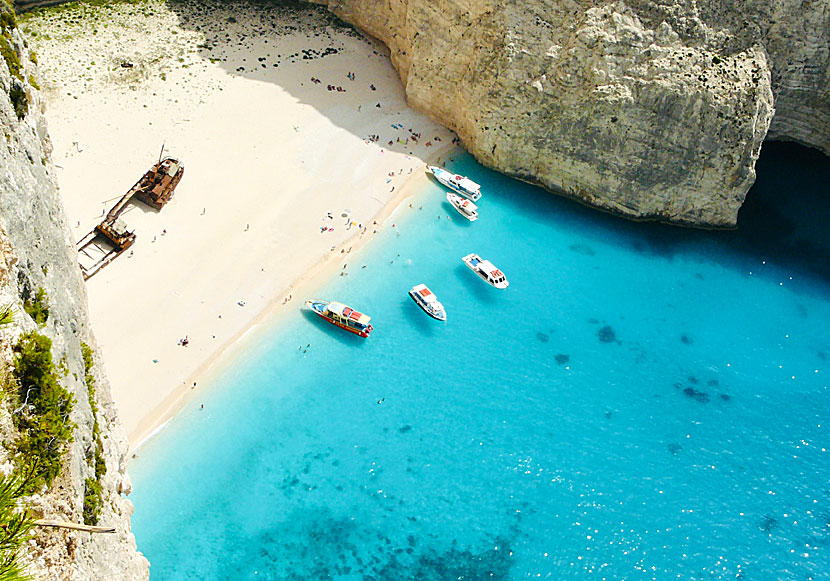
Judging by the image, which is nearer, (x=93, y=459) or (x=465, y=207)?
(x=93, y=459)

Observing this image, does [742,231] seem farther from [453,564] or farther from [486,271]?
[453,564]

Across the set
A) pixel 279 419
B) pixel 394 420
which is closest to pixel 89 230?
pixel 279 419

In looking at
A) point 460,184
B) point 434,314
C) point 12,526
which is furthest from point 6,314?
point 460,184

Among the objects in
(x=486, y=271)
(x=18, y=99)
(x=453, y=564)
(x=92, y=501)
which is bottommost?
(x=453, y=564)

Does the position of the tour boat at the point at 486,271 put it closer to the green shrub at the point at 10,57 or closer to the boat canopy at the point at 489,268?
the boat canopy at the point at 489,268

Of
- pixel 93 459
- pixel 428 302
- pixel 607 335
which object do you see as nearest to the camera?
pixel 93 459

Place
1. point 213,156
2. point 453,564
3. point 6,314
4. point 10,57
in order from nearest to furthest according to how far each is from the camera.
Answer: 1. point 6,314
2. point 10,57
3. point 453,564
4. point 213,156

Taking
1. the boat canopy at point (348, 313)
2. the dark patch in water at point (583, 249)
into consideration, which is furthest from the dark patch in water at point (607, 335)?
the boat canopy at point (348, 313)
